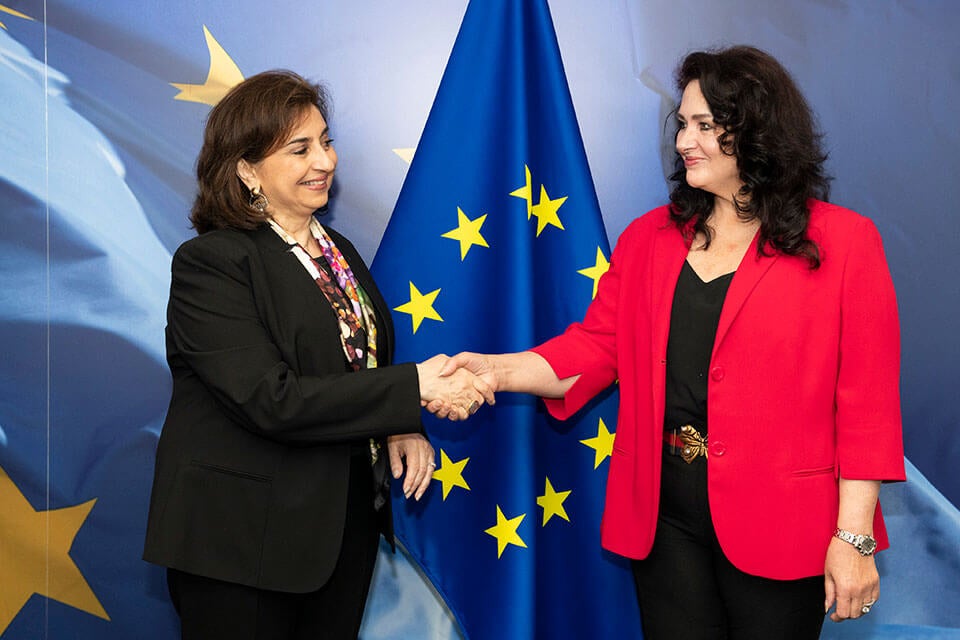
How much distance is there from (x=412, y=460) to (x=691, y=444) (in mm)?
608

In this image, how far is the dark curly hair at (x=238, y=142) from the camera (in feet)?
5.79

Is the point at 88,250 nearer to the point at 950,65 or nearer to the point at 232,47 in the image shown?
the point at 232,47

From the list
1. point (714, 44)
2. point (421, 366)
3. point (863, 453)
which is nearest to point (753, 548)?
point (863, 453)

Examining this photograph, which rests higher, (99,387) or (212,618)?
(99,387)

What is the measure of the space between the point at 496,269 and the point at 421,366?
507 millimetres

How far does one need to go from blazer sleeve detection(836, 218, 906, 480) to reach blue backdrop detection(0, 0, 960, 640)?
37.1 inches

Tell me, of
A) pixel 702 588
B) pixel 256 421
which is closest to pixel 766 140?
pixel 702 588

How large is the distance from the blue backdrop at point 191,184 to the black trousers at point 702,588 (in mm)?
677

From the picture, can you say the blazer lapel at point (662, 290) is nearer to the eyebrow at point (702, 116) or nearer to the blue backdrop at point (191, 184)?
the eyebrow at point (702, 116)

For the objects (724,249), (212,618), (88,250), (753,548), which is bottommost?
(212,618)

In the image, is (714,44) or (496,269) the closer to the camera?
(496,269)

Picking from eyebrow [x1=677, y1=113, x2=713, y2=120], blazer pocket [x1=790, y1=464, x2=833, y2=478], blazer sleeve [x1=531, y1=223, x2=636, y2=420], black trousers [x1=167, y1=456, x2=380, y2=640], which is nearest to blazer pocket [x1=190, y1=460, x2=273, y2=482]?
black trousers [x1=167, y1=456, x2=380, y2=640]

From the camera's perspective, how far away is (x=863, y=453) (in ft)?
5.23

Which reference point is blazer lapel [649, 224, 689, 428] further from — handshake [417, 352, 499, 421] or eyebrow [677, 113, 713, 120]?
handshake [417, 352, 499, 421]
